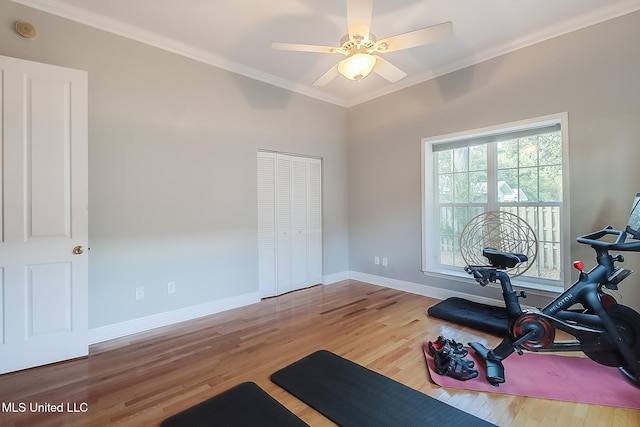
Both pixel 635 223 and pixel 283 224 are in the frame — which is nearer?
pixel 635 223

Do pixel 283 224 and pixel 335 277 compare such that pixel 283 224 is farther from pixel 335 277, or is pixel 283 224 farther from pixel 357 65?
pixel 357 65

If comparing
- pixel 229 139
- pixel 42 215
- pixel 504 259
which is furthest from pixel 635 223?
pixel 42 215

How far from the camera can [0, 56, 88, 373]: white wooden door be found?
7.07 feet

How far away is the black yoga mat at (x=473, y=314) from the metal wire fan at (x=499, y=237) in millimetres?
458

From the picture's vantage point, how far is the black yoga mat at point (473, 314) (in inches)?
108

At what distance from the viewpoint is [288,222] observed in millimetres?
4141

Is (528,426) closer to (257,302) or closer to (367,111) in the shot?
(257,302)

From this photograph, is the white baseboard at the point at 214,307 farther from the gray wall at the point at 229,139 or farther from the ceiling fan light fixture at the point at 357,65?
the ceiling fan light fixture at the point at 357,65

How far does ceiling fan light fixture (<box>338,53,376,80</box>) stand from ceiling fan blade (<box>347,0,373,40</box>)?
141 mm

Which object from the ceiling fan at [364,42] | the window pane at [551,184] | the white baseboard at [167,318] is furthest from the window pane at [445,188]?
the white baseboard at [167,318]

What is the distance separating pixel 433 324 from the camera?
2.97m

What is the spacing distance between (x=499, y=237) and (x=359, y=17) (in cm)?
272

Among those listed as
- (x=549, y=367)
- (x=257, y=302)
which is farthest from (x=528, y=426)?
(x=257, y=302)

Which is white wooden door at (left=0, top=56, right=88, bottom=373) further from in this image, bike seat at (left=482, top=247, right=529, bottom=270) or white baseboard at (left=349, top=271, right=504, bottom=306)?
white baseboard at (left=349, top=271, right=504, bottom=306)
